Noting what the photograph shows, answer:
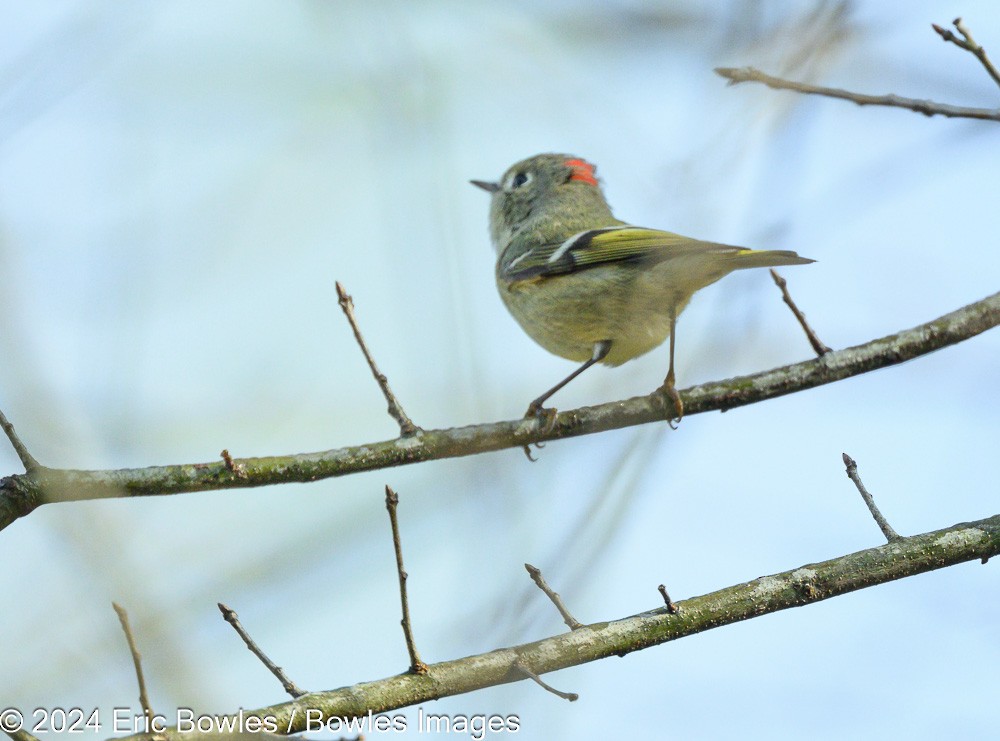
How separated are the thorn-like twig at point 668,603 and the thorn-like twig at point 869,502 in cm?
54

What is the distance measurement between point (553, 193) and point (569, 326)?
1.31 m

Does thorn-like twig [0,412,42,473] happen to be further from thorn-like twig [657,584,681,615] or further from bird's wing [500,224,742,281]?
bird's wing [500,224,742,281]

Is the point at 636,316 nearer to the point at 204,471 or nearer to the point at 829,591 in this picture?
the point at 829,591

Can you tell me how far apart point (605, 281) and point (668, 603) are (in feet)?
5.34

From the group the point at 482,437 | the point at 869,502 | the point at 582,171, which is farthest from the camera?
the point at 582,171

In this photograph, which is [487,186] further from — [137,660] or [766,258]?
[137,660]

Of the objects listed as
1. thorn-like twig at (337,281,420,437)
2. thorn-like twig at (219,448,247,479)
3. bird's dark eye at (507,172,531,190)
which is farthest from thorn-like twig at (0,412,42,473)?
bird's dark eye at (507,172,531,190)

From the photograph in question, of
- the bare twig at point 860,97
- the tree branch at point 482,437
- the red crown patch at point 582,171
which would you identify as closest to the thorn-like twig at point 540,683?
the tree branch at point 482,437

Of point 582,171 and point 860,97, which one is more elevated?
point 582,171

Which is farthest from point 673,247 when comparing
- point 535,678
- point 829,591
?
point 535,678

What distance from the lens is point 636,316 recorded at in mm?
3383

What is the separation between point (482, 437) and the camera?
2.53 meters

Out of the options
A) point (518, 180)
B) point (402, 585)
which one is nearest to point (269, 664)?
point (402, 585)

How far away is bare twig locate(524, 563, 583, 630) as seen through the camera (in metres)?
2.03
